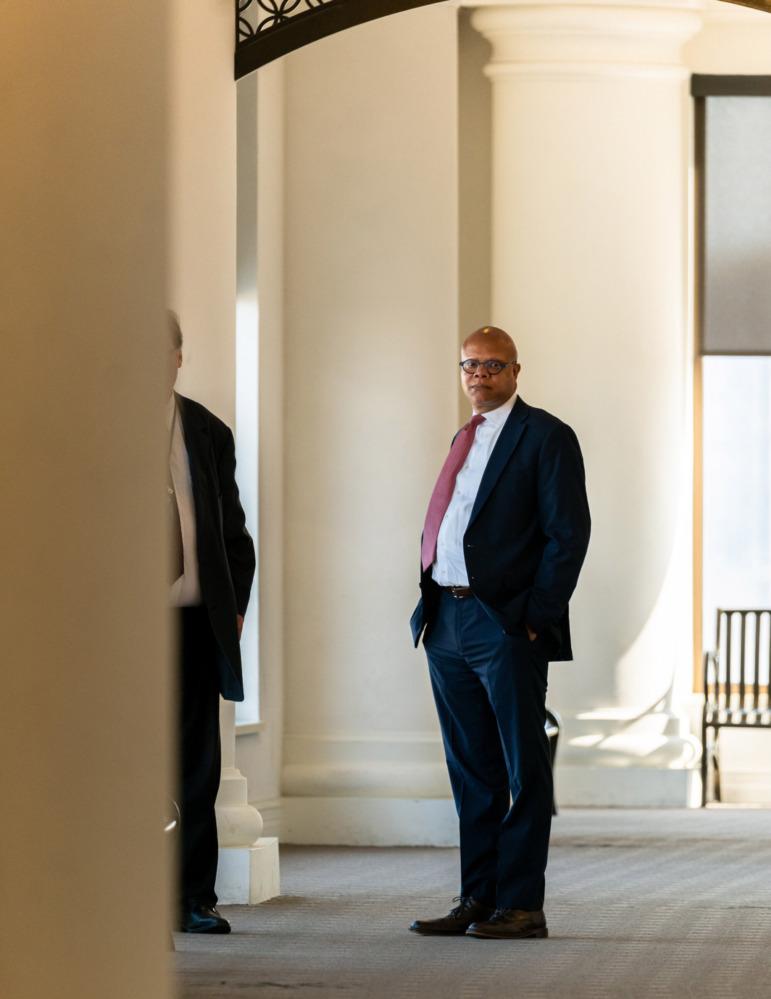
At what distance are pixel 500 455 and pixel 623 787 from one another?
372 centimetres

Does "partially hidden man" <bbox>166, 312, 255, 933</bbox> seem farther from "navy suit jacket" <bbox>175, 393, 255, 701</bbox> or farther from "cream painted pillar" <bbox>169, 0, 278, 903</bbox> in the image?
"cream painted pillar" <bbox>169, 0, 278, 903</bbox>

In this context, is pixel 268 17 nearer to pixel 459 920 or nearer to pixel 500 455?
pixel 500 455

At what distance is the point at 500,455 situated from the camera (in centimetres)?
357

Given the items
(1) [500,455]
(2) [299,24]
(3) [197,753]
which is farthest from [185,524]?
(2) [299,24]

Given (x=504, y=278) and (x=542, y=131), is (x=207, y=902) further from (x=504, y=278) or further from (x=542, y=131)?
(x=542, y=131)

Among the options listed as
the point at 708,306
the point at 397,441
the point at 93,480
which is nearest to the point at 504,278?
the point at 708,306

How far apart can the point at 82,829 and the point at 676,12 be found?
6.42 metres

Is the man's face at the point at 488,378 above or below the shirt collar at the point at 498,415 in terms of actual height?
above

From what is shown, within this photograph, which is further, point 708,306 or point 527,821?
point 708,306

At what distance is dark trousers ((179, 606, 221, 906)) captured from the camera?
3.66 meters

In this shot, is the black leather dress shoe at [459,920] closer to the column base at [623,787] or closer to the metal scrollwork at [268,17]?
the metal scrollwork at [268,17]

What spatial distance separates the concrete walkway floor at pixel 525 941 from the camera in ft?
9.84

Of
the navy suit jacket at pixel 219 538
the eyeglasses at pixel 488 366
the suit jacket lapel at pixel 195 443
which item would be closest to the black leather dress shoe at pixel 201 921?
the navy suit jacket at pixel 219 538

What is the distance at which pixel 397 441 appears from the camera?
5.50 metres
